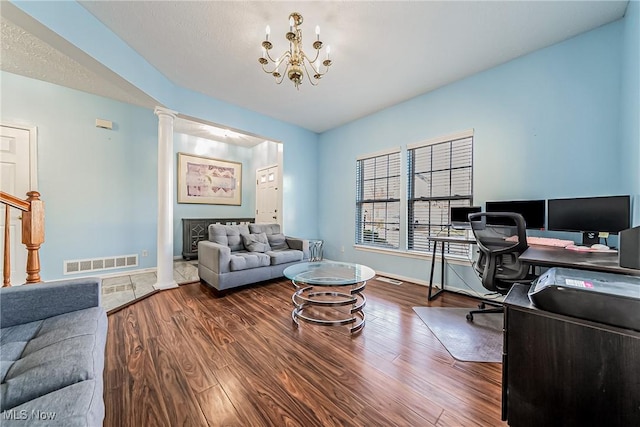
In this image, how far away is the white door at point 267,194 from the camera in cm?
507

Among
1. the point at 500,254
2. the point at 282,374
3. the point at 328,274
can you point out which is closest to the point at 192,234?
the point at 328,274

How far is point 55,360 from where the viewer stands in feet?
2.93

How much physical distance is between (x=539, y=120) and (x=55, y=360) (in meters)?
4.04

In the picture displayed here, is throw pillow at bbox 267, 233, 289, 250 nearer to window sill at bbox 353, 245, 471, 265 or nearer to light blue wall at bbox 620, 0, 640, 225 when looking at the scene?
window sill at bbox 353, 245, 471, 265

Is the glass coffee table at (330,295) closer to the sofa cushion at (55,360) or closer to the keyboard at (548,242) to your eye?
the keyboard at (548,242)

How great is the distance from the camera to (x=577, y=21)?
6.81 feet

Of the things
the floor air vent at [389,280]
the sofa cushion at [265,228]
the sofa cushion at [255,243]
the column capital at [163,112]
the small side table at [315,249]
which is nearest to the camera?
the column capital at [163,112]

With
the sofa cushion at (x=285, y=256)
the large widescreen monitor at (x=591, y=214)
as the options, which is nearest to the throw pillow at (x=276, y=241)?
the sofa cushion at (x=285, y=256)

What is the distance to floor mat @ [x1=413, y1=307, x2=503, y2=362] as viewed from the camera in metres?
1.77

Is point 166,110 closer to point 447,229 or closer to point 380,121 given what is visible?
point 380,121

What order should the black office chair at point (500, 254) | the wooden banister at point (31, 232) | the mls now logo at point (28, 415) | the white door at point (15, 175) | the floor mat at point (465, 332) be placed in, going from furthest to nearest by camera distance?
the white door at point (15, 175) → the black office chair at point (500, 254) → the floor mat at point (465, 332) → the wooden banister at point (31, 232) → the mls now logo at point (28, 415)

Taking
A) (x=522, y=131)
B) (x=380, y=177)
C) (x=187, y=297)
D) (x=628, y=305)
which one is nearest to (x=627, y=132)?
(x=522, y=131)

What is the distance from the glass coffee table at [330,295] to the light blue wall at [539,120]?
1402mm

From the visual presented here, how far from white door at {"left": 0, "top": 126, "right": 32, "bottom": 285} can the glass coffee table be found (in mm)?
3572
